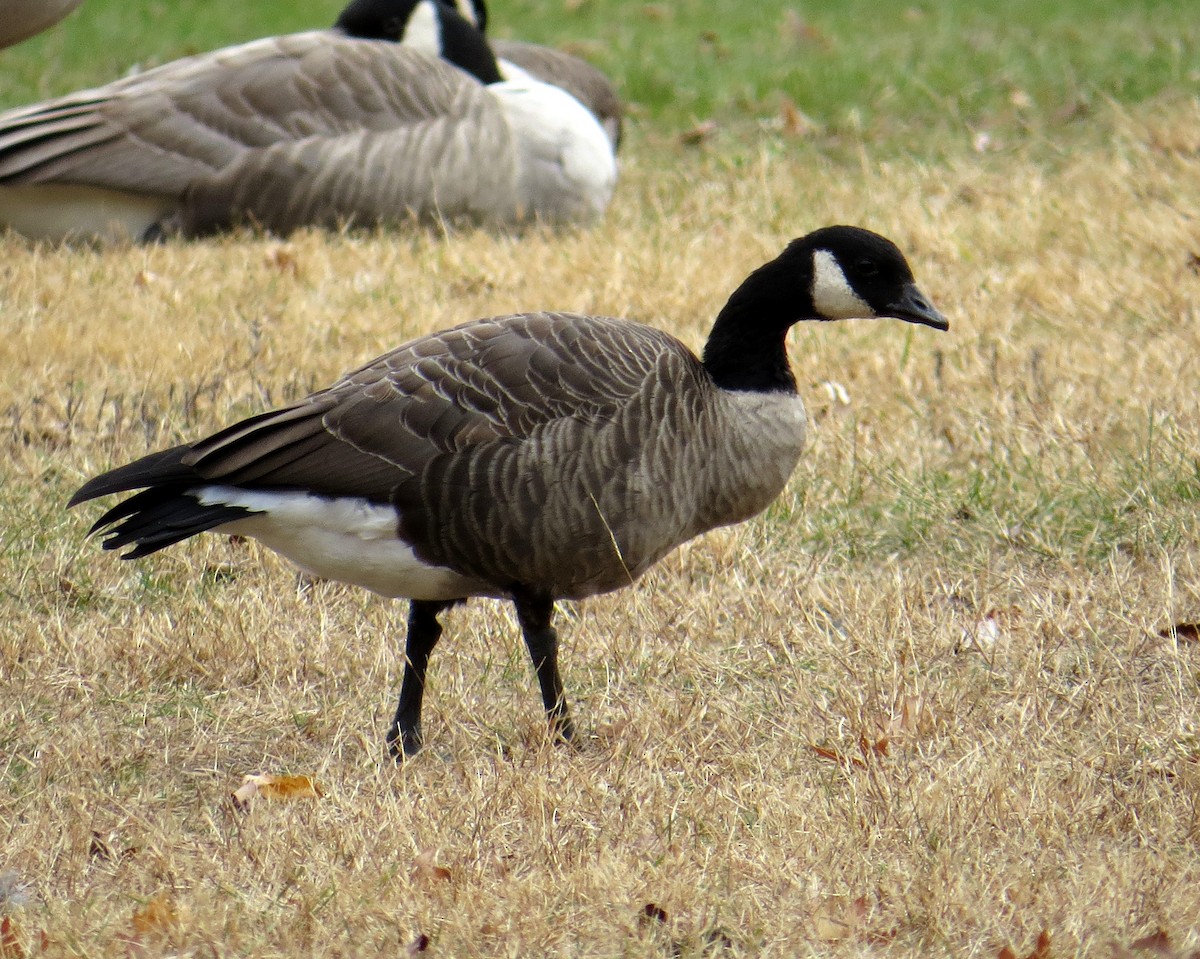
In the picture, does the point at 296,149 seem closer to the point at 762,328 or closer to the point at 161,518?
the point at 762,328

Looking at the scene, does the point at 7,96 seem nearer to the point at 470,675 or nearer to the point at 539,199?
the point at 539,199

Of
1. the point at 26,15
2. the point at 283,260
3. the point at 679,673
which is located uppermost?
the point at 26,15

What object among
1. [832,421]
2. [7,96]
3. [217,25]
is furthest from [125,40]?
[832,421]

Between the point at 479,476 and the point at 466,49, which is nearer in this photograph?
the point at 479,476

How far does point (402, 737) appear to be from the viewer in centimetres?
376

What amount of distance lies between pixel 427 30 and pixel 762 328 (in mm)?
5507

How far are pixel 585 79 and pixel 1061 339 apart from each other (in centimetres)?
425

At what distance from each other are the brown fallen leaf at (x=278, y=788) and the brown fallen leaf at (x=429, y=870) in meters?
0.46

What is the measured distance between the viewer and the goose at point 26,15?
462 cm

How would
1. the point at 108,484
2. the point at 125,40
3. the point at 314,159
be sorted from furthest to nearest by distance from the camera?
1. the point at 125,40
2. the point at 314,159
3. the point at 108,484

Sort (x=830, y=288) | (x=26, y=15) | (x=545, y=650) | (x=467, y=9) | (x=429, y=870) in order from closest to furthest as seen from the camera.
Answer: (x=429, y=870) < (x=545, y=650) < (x=830, y=288) < (x=26, y=15) < (x=467, y=9)

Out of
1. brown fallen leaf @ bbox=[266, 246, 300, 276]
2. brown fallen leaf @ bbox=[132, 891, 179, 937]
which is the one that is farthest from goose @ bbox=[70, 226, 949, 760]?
brown fallen leaf @ bbox=[266, 246, 300, 276]

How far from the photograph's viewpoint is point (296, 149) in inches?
311

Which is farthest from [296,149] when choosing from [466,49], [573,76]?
[573,76]
